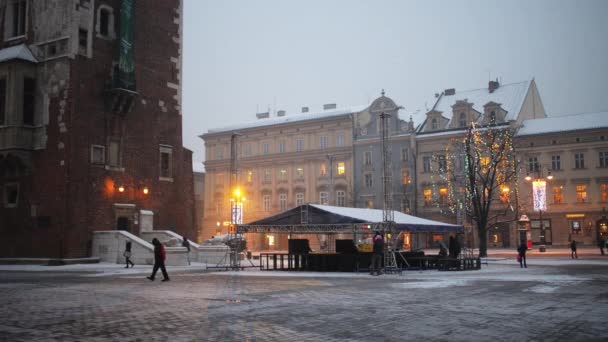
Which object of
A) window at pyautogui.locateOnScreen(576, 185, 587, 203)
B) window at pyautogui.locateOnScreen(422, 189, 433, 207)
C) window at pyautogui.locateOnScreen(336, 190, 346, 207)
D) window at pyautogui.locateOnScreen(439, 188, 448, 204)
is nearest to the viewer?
window at pyautogui.locateOnScreen(576, 185, 587, 203)

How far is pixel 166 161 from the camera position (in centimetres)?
4075

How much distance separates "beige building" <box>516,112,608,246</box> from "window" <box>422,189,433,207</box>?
9163 mm

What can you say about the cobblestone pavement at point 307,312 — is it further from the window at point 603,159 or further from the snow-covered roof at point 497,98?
the snow-covered roof at point 497,98

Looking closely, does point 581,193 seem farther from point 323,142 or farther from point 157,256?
point 157,256

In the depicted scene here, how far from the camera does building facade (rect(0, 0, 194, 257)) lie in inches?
1362

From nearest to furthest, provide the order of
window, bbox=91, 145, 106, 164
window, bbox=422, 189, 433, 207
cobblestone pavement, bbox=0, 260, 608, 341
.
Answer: cobblestone pavement, bbox=0, 260, 608, 341, window, bbox=91, 145, 106, 164, window, bbox=422, 189, 433, 207

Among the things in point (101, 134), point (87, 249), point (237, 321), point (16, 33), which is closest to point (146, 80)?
point (101, 134)

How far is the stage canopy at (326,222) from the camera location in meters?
26.6

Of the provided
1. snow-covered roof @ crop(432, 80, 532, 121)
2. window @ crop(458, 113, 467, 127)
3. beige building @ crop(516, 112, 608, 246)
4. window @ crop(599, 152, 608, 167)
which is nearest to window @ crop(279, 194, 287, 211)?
snow-covered roof @ crop(432, 80, 532, 121)

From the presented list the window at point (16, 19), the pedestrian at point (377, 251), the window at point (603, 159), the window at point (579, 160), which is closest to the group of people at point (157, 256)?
the pedestrian at point (377, 251)

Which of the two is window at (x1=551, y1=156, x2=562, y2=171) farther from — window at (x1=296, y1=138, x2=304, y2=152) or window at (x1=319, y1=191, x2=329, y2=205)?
window at (x1=296, y1=138, x2=304, y2=152)

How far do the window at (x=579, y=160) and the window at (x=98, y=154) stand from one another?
1733 inches

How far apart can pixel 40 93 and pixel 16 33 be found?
5117mm

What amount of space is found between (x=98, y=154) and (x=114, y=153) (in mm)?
1201
